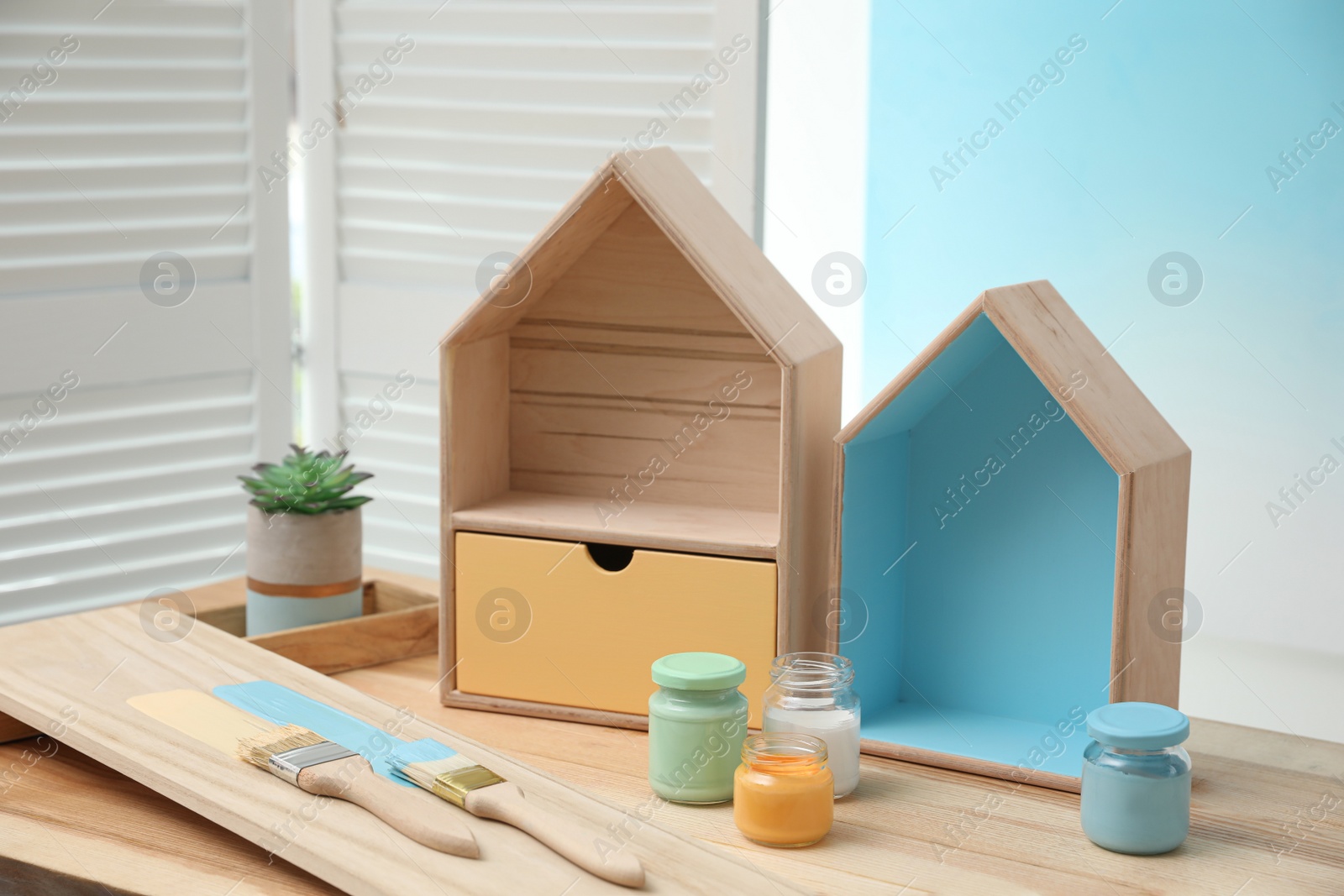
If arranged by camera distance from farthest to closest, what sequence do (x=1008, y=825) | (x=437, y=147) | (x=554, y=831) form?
(x=437, y=147) → (x=1008, y=825) → (x=554, y=831)

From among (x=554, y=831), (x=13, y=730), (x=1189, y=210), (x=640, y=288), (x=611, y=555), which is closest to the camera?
(x=554, y=831)

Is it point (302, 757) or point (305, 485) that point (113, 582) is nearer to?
point (305, 485)

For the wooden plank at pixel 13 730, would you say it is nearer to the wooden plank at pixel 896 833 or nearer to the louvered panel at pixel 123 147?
the wooden plank at pixel 896 833

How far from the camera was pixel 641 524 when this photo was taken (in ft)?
3.72

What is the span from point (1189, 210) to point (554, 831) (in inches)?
46.6

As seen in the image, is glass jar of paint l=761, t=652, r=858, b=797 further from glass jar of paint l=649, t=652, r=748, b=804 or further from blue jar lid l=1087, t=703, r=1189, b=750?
blue jar lid l=1087, t=703, r=1189, b=750

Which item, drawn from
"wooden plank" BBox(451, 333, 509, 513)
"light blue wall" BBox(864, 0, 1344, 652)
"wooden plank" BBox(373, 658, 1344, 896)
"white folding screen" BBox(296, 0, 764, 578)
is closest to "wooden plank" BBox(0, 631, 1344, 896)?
"wooden plank" BBox(373, 658, 1344, 896)

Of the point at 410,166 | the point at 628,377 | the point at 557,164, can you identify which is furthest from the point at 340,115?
the point at 628,377

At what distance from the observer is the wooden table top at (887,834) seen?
840 mm

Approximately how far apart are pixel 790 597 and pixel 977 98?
0.93 meters

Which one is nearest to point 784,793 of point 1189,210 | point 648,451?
point 648,451

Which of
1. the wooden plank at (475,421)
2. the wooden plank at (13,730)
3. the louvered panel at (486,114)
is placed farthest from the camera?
the louvered panel at (486,114)

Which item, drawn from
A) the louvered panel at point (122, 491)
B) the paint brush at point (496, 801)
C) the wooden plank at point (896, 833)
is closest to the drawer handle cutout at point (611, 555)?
the wooden plank at point (896, 833)

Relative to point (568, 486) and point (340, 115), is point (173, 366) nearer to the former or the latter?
point (340, 115)
